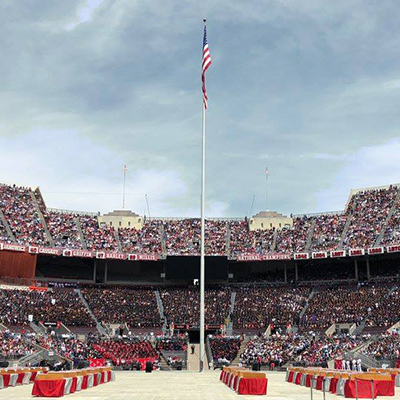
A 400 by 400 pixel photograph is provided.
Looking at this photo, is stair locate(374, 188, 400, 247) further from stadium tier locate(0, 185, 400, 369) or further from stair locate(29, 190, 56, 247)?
stair locate(29, 190, 56, 247)

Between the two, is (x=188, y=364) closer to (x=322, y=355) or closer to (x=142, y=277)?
(x=322, y=355)

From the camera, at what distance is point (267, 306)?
2576 inches

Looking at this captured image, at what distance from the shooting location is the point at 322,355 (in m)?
50.3

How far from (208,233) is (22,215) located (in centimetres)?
2554

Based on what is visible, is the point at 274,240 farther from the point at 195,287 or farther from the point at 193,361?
the point at 193,361

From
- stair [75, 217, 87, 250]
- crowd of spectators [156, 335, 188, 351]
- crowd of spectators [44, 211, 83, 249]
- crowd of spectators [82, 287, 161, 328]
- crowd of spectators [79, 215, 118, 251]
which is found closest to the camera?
crowd of spectators [156, 335, 188, 351]

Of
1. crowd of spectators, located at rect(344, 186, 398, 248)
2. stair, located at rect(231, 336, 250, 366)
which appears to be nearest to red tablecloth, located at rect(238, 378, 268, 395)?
stair, located at rect(231, 336, 250, 366)

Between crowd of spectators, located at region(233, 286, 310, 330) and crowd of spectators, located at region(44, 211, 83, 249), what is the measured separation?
22.4 metres

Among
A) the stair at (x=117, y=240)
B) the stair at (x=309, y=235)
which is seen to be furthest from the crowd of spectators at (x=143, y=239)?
the stair at (x=309, y=235)

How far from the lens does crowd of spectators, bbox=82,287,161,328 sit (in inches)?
2516

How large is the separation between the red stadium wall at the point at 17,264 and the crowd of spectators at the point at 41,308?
243 centimetres

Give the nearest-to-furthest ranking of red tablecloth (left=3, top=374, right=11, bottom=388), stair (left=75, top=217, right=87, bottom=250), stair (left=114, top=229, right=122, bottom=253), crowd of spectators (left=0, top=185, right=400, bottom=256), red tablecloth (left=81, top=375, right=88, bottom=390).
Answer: red tablecloth (left=81, top=375, right=88, bottom=390) → red tablecloth (left=3, top=374, right=11, bottom=388) → crowd of spectators (left=0, top=185, right=400, bottom=256) → stair (left=75, top=217, right=87, bottom=250) → stair (left=114, top=229, right=122, bottom=253)

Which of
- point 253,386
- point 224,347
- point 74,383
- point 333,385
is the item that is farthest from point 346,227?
Answer: point 74,383

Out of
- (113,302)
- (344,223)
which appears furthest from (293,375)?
(344,223)
